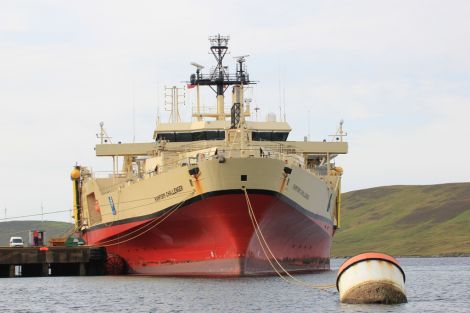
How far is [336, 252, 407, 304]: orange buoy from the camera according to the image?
150 feet

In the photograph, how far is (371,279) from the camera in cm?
4625

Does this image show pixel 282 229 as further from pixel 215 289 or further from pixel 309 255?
pixel 215 289

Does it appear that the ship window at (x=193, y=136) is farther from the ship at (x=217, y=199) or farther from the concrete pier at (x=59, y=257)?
the concrete pier at (x=59, y=257)

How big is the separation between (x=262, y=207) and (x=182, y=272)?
724 cm

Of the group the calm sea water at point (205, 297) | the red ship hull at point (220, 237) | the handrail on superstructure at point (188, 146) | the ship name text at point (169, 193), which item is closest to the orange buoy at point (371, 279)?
the calm sea water at point (205, 297)

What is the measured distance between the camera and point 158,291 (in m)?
55.5

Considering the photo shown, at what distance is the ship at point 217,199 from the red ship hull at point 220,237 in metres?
0.06

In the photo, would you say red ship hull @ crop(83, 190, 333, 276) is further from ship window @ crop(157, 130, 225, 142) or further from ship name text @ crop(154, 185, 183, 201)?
ship window @ crop(157, 130, 225, 142)

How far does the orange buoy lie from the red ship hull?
14742 mm

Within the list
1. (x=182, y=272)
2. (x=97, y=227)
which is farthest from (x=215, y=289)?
(x=97, y=227)

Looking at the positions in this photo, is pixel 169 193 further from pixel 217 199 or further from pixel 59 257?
pixel 59 257

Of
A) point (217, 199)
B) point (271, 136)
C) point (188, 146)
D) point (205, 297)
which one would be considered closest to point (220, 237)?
point (217, 199)

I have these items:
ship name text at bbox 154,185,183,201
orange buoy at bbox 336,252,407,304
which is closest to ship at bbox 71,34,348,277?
ship name text at bbox 154,185,183,201

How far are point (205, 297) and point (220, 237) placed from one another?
12.1 meters
